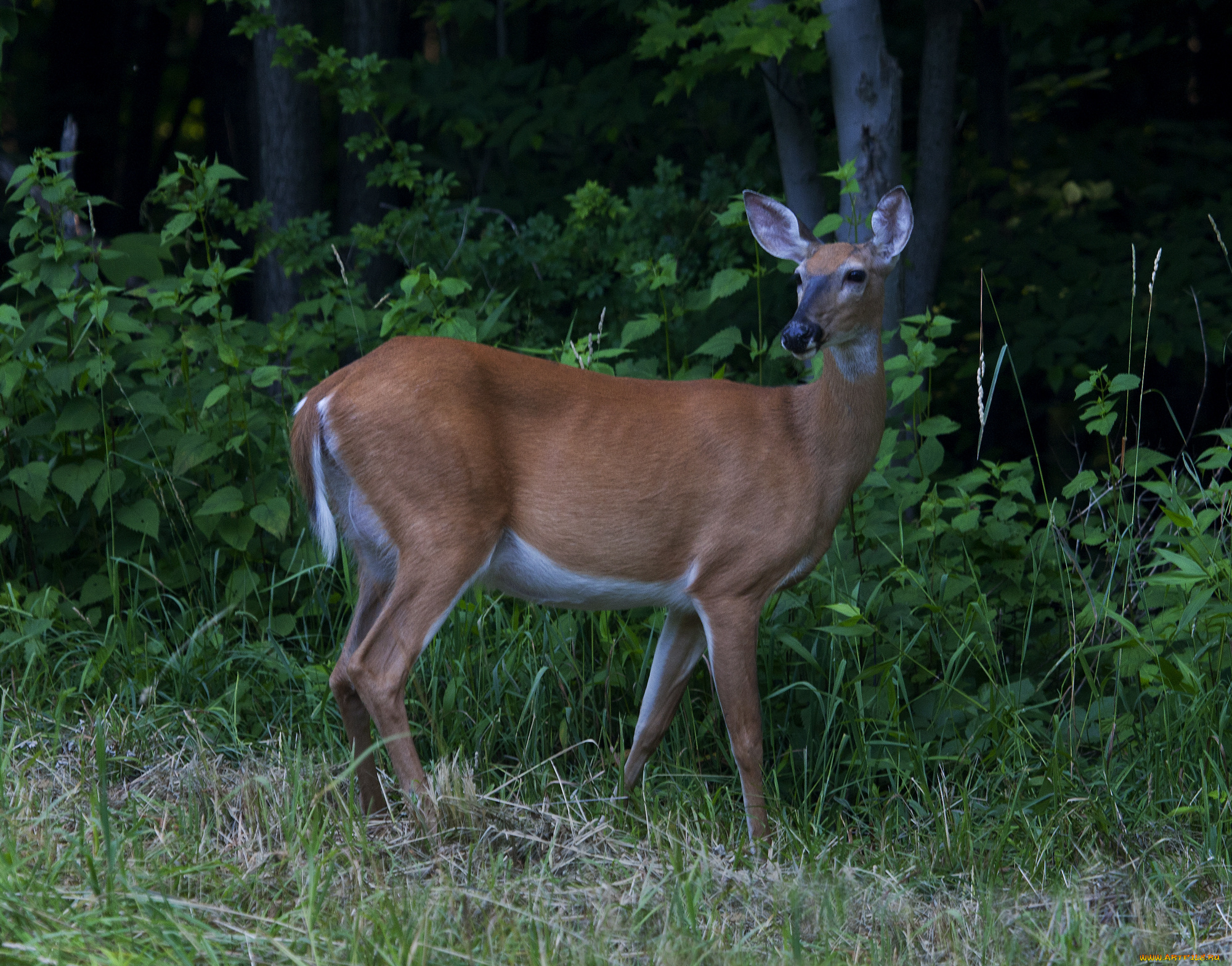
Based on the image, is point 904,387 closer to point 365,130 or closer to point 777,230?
point 777,230

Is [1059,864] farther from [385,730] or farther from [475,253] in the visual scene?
[475,253]

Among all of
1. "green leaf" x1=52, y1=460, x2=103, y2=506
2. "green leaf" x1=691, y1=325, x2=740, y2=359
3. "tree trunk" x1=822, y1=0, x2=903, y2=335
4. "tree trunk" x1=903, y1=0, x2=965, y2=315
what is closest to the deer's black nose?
"green leaf" x1=691, y1=325, x2=740, y2=359

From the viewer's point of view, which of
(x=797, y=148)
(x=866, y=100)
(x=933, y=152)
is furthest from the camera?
(x=933, y=152)

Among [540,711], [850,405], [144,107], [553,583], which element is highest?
[144,107]

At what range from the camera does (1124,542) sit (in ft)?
12.6

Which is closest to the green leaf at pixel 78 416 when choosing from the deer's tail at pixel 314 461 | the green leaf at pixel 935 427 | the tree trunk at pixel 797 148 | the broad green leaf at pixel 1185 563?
the deer's tail at pixel 314 461

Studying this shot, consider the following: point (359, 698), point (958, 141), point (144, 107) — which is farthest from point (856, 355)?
point (144, 107)

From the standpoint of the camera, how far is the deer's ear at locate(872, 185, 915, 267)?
146 inches

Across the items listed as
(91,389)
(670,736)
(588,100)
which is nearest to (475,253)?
(588,100)

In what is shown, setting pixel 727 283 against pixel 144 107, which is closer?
pixel 727 283

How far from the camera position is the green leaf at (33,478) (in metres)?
4.05

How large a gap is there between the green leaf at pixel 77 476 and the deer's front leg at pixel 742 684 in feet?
6.64

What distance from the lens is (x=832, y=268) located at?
354cm

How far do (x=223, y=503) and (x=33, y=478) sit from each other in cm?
59
